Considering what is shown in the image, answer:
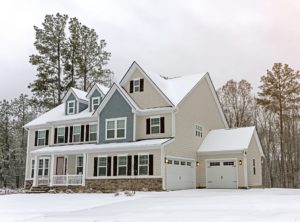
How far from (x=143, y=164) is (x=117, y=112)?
4.71 metres

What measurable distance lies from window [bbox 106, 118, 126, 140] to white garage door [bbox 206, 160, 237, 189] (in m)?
6.62

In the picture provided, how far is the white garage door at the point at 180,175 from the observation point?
23922 mm

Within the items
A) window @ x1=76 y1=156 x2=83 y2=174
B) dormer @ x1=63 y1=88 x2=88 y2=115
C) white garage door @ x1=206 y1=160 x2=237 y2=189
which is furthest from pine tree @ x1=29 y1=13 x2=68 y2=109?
white garage door @ x1=206 y1=160 x2=237 y2=189

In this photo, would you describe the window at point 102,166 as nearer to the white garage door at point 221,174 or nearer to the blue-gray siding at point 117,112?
the blue-gray siding at point 117,112

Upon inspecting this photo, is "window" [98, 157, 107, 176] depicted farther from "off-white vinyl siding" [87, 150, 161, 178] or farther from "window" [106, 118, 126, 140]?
"window" [106, 118, 126, 140]

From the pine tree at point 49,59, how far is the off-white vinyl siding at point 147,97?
58.6 ft

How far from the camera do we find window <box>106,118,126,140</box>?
86.7ft

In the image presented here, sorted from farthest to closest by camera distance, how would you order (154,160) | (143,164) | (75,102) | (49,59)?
1. (49,59)
2. (75,102)
3. (143,164)
4. (154,160)

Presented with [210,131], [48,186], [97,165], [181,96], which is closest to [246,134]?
[210,131]

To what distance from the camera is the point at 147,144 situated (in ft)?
77.8

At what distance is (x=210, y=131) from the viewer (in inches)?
1189

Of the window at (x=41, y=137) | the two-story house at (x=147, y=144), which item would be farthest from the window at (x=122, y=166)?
the window at (x=41, y=137)

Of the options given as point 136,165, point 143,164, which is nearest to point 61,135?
point 136,165

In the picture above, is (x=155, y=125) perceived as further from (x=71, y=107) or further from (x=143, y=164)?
(x=71, y=107)
